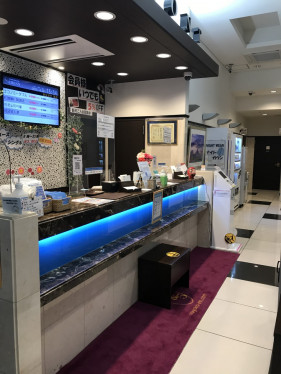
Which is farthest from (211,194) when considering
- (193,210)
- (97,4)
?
(97,4)

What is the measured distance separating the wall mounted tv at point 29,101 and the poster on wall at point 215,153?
3974mm

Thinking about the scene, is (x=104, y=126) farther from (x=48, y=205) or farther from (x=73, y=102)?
(x=73, y=102)

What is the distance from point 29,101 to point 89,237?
2.57m

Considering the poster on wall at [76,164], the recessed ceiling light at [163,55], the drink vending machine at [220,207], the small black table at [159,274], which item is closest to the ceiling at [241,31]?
the recessed ceiling light at [163,55]

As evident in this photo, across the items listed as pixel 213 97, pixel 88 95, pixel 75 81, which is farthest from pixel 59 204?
pixel 213 97

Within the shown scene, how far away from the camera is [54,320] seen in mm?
2201

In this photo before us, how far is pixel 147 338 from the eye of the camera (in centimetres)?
269

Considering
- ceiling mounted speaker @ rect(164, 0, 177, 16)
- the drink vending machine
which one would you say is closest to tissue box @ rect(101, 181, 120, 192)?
ceiling mounted speaker @ rect(164, 0, 177, 16)

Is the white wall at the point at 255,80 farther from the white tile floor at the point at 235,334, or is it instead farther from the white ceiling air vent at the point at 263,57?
the white tile floor at the point at 235,334

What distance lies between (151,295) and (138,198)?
3.47 ft

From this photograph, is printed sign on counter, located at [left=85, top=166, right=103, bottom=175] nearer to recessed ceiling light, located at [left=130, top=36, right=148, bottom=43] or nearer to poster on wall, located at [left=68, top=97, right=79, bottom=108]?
A: poster on wall, located at [left=68, top=97, right=79, bottom=108]

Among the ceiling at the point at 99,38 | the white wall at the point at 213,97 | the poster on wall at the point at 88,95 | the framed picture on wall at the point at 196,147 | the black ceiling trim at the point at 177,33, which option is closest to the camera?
the ceiling at the point at 99,38

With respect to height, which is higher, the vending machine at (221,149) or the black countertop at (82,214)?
the vending machine at (221,149)

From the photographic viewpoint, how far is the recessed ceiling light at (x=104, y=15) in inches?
108
